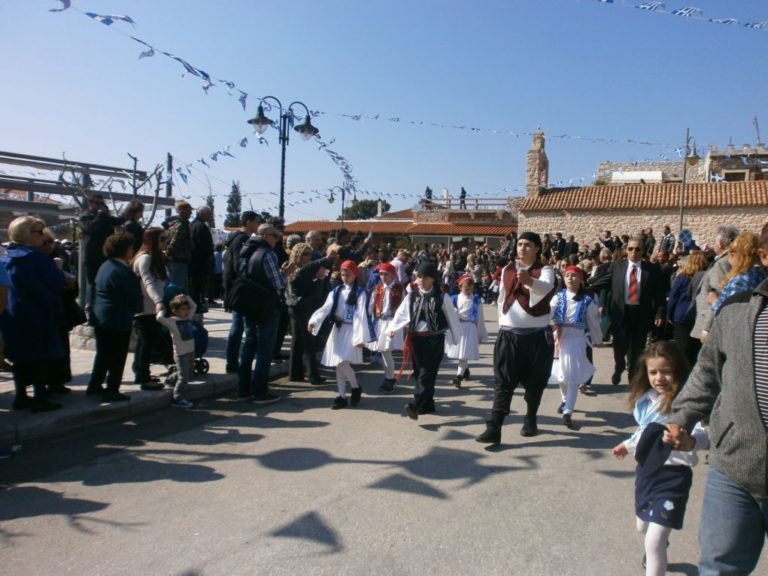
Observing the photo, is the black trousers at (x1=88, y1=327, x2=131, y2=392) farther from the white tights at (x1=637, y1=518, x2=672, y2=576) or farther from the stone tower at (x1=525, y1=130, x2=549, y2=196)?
the stone tower at (x1=525, y1=130, x2=549, y2=196)

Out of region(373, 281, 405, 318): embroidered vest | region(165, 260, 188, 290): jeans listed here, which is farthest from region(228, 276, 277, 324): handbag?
region(165, 260, 188, 290): jeans

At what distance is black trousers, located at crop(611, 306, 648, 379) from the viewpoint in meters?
7.71

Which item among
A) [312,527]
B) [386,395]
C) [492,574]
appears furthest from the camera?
[386,395]

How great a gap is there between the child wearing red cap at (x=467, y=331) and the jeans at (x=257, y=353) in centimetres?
261

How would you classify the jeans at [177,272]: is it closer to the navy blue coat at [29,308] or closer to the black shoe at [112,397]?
the black shoe at [112,397]

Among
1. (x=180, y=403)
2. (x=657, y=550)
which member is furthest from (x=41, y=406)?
(x=657, y=550)

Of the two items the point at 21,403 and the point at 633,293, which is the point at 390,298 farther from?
the point at 21,403

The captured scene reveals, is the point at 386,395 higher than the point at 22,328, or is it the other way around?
the point at 22,328

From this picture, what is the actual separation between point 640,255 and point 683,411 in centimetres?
581

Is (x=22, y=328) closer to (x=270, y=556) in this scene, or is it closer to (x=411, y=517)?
(x=270, y=556)

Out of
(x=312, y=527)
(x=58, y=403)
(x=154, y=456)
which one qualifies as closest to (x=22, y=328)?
(x=58, y=403)

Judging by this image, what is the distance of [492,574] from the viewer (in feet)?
10.3

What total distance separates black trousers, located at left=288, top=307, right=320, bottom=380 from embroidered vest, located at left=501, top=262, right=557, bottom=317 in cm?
329

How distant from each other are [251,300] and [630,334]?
4991 millimetres
